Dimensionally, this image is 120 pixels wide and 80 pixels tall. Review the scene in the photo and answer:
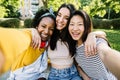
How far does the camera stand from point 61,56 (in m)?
3.33

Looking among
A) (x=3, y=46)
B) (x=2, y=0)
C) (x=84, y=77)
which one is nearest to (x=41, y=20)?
(x=84, y=77)

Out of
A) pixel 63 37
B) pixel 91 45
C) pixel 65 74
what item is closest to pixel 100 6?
pixel 63 37

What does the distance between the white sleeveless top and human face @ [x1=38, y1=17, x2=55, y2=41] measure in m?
0.16

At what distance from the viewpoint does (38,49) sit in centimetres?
321

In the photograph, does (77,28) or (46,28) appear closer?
(77,28)

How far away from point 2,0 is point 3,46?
83.2 ft

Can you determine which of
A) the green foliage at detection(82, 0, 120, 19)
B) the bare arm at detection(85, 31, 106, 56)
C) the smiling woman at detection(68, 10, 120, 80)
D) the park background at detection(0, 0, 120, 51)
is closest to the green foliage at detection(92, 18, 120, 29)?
the park background at detection(0, 0, 120, 51)

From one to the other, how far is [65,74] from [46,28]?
0.56m

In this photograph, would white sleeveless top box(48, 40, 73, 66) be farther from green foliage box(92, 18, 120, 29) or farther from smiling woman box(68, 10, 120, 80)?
green foliage box(92, 18, 120, 29)

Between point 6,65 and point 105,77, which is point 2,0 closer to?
point 105,77

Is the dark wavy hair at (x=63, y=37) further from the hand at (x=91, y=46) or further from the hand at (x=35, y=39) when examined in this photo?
the hand at (x=91, y=46)

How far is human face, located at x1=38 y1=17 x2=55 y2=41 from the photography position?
129 inches

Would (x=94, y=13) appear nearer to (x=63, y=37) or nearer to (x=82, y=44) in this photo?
(x=63, y=37)

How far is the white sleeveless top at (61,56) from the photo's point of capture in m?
3.32
